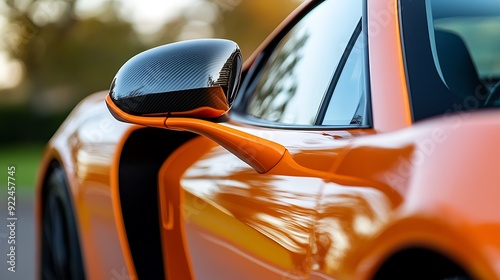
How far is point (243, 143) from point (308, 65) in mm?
508

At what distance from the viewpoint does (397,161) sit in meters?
1.60

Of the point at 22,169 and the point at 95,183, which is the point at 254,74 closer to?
the point at 95,183

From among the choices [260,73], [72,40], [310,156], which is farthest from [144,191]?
[72,40]

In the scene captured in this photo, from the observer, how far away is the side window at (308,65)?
2.30 m

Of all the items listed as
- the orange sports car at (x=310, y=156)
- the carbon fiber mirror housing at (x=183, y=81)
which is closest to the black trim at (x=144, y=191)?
the orange sports car at (x=310, y=156)

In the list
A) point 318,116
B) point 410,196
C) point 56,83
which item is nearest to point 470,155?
point 410,196

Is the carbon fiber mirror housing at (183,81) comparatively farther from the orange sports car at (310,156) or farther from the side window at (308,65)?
the side window at (308,65)

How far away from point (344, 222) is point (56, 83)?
38.0 m

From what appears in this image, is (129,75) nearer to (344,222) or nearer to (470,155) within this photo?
(344,222)

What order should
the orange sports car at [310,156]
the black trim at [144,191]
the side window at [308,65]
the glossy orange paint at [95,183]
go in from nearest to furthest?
the orange sports car at [310,156]
the side window at [308,65]
the black trim at [144,191]
the glossy orange paint at [95,183]

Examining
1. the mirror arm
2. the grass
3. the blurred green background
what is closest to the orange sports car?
the mirror arm

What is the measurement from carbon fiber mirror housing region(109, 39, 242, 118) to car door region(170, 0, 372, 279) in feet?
0.66

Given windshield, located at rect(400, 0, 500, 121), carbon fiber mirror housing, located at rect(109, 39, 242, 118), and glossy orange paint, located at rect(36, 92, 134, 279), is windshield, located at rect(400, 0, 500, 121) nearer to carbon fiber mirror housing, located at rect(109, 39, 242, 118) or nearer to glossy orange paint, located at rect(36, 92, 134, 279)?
carbon fiber mirror housing, located at rect(109, 39, 242, 118)

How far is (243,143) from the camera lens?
202 cm
